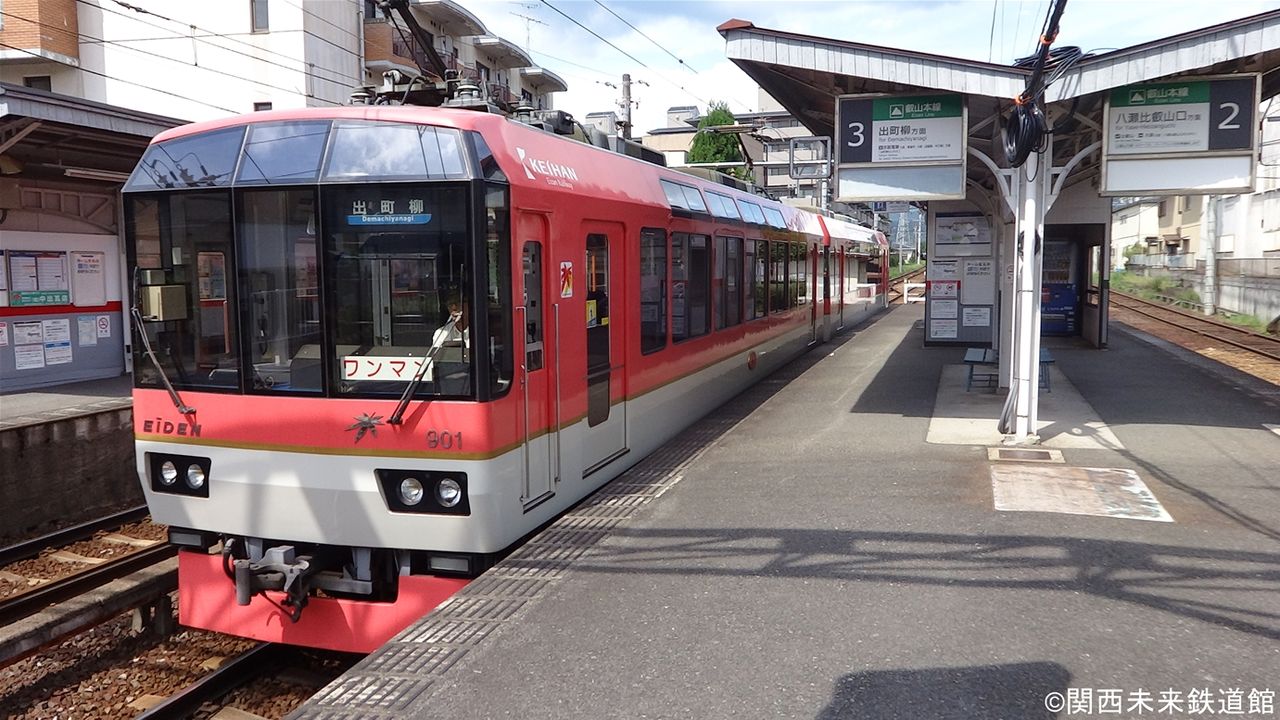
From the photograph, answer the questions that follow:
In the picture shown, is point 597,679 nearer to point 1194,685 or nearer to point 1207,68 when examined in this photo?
point 1194,685

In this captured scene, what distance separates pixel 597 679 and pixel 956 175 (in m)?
6.83

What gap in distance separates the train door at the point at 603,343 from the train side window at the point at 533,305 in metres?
0.70

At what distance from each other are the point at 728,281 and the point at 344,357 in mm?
6121

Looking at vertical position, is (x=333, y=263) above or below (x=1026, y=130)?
below

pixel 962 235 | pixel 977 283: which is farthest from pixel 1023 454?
pixel 977 283

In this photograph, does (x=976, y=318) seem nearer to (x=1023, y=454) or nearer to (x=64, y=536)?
(x=1023, y=454)

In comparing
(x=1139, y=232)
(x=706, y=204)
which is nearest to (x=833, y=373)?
(x=706, y=204)

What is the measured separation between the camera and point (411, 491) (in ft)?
16.9

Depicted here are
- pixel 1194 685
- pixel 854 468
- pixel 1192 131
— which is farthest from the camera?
pixel 1192 131

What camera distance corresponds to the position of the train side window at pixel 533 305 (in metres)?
5.64

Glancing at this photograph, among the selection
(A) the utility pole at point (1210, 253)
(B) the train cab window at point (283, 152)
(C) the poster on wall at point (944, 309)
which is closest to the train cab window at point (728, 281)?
(B) the train cab window at point (283, 152)

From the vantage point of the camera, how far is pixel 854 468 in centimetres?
798

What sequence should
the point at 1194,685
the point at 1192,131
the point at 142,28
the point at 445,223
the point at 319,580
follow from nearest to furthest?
the point at 1194,685
the point at 445,223
the point at 319,580
the point at 1192,131
the point at 142,28

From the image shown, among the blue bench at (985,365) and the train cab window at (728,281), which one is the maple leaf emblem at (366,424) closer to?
the train cab window at (728,281)
